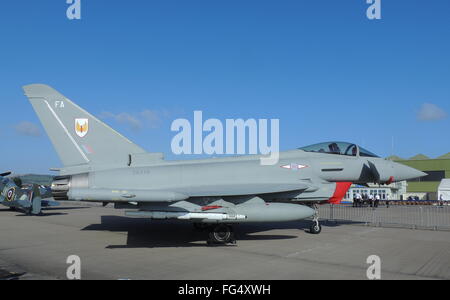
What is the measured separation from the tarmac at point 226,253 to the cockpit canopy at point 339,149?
279cm

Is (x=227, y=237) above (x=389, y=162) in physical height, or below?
below

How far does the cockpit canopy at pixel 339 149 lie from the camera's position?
11.7 meters

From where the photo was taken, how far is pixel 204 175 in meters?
10.4

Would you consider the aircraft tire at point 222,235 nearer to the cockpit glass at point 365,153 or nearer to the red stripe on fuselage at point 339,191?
the red stripe on fuselage at point 339,191

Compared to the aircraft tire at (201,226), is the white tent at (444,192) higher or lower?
lower

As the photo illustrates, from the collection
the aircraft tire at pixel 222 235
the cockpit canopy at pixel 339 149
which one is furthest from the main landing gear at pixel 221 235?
the cockpit canopy at pixel 339 149

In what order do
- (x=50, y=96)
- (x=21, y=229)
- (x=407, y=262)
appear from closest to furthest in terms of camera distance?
(x=407, y=262) → (x=50, y=96) → (x=21, y=229)

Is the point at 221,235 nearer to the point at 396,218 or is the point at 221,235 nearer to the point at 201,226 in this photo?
the point at 201,226

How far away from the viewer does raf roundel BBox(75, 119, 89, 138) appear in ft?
35.0

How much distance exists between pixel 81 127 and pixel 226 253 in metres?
5.91

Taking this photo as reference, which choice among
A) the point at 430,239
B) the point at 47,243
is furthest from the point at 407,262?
the point at 47,243

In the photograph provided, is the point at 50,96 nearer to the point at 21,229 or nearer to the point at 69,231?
the point at 69,231

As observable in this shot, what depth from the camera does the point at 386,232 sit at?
1284 cm
